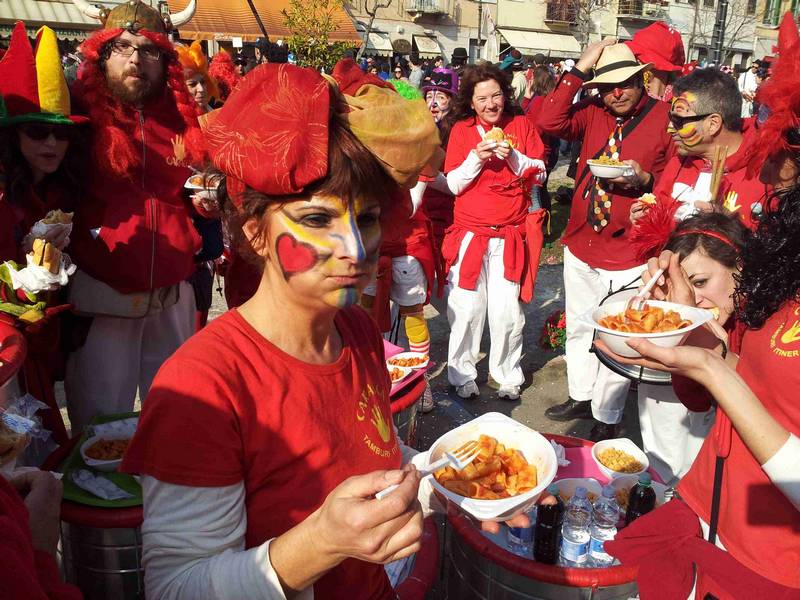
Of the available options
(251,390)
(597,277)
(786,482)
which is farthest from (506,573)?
(597,277)

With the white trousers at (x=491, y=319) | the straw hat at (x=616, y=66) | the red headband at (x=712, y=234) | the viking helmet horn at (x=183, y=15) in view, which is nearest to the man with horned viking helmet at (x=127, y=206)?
the viking helmet horn at (x=183, y=15)

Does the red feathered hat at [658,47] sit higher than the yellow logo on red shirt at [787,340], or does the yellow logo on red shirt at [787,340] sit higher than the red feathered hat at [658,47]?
the red feathered hat at [658,47]

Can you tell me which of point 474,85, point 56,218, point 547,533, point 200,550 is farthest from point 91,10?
point 547,533

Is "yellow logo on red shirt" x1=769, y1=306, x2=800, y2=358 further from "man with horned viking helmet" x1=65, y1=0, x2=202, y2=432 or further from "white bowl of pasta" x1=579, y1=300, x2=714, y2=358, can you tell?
"man with horned viking helmet" x1=65, y1=0, x2=202, y2=432

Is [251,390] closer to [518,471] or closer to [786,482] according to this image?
[518,471]

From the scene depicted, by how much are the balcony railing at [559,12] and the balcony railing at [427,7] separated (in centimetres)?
700

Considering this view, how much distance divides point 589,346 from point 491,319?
843 millimetres

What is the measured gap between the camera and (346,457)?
1538 mm

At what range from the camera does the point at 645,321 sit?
2465 millimetres

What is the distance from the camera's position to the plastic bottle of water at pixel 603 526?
2.35 m

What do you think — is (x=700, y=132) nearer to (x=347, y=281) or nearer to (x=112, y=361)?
(x=347, y=281)

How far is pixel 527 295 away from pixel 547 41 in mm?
40299

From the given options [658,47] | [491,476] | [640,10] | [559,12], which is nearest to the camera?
[491,476]

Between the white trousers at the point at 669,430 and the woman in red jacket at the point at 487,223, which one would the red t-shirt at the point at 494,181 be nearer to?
the woman in red jacket at the point at 487,223
